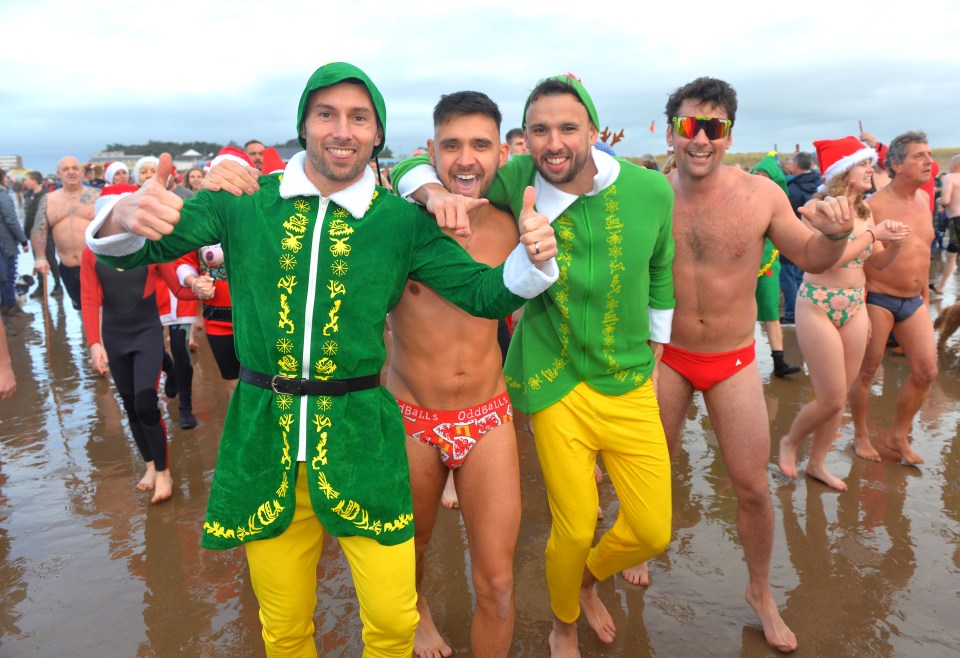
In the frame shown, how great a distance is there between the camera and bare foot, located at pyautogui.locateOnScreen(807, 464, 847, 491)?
445 centimetres

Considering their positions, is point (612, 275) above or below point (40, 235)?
above

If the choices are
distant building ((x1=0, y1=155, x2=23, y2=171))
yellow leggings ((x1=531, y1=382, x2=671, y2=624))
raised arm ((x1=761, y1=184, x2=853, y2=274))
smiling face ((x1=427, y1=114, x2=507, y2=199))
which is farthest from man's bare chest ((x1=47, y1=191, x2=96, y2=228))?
distant building ((x1=0, y1=155, x2=23, y2=171))

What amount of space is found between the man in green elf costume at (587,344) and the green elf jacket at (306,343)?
0.65m

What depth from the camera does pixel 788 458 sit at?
Answer: 475cm

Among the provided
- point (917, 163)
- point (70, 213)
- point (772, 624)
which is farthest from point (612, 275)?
point (70, 213)

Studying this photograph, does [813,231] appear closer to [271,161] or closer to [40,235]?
[271,161]

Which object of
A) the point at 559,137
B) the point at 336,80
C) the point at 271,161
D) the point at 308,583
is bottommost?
the point at 308,583

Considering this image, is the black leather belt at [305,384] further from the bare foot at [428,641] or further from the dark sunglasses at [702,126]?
the dark sunglasses at [702,126]

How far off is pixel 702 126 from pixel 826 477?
279cm

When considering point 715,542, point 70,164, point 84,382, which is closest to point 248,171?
point 715,542

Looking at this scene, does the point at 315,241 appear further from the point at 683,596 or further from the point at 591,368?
the point at 683,596

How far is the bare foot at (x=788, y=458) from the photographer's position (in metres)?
4.67

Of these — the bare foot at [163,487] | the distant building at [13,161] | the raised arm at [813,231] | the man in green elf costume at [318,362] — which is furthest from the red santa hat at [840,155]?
the distant building at [13,161]

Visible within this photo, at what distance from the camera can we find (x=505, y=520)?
2.66m
